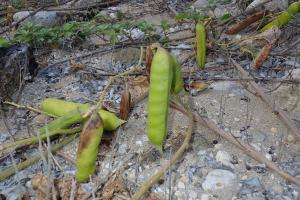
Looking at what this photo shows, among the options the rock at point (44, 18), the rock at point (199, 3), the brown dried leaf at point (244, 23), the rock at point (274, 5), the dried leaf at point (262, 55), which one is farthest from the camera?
the rock at point (199, 3)

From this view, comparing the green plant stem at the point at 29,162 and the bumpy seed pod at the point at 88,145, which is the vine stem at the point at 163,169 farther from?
the green plant stem at the point at 29,162

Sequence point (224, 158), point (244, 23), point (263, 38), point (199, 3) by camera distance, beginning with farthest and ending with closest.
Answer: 1. point (199, 3)
2. point (244, 23)
3. point (263, 38)
4. point (224, 158)

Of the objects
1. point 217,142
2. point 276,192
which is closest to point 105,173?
point 217,142

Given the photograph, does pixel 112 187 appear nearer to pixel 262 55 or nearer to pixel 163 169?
pixel 163 169

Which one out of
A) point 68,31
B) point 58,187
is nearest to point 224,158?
point 58,187

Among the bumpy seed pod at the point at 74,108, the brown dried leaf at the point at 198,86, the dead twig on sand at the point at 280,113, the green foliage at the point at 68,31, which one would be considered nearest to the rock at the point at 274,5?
the green foliage at the point at 68,31
